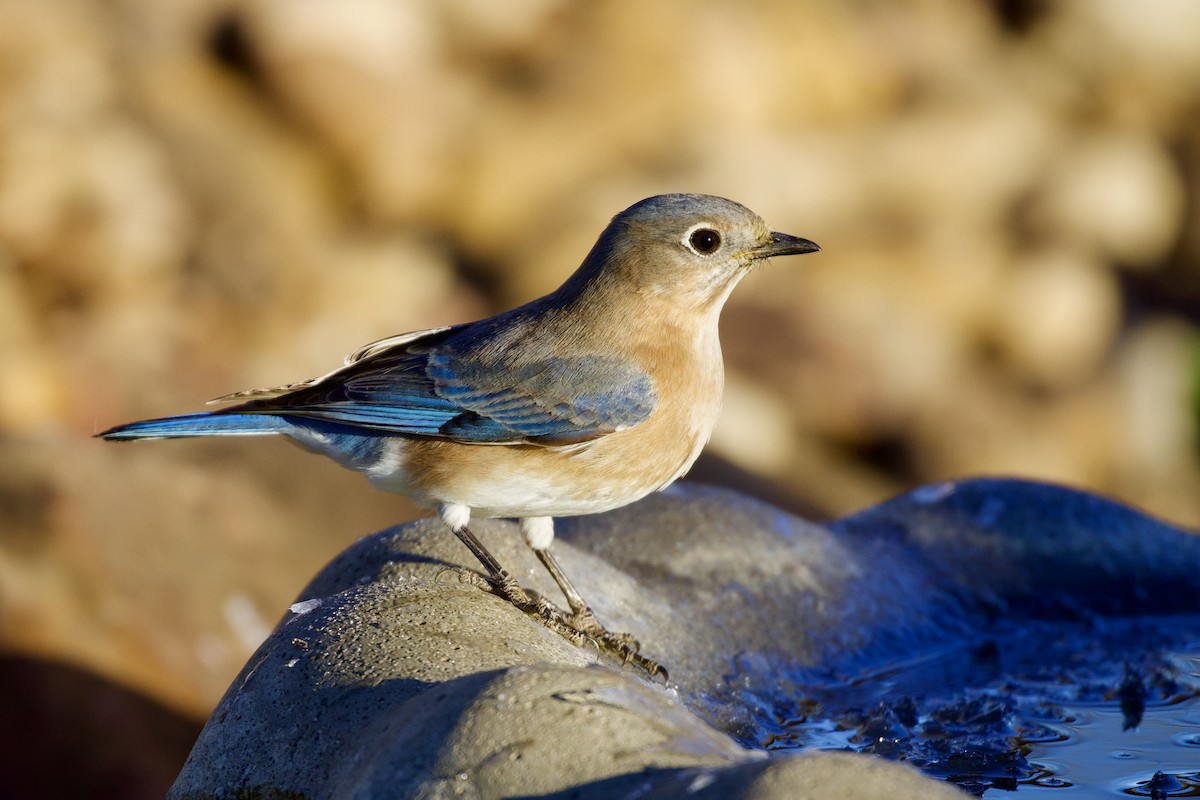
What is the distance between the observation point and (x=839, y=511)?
34.9 feet

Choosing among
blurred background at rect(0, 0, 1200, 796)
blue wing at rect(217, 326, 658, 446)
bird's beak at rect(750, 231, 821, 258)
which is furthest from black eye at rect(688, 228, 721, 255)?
blurred background at rect(0, 0, 1200, 796)

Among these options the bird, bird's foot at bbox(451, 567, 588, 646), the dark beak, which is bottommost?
bird's foot at bbox(451, 567, 588, 646)

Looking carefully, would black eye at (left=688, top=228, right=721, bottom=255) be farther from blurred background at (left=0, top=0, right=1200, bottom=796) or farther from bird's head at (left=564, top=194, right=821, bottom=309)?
blurred background at (left=0, top=0, right=1200, bottom=796)

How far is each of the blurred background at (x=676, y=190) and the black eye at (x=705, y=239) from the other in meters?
4.01

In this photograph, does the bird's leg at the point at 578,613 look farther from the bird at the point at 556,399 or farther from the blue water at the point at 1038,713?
the blue water at the point at 1038,713

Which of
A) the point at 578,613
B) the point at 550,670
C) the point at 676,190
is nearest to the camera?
the point at 550,670

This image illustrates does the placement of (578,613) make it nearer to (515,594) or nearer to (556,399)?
(515,594)

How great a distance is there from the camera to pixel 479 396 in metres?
4.48

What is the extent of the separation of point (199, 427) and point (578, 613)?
128cm

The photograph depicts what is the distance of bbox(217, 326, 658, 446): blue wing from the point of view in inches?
172

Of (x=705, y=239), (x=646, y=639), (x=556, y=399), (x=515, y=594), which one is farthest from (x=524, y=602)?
(x=705, y=239)

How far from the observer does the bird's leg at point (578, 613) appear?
4.14 m

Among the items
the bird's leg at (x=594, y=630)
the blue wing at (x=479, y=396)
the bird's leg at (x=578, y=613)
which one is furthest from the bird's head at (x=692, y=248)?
the bird's leg at (x=594, y=630)

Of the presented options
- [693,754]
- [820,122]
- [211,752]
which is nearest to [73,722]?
[211,752]
